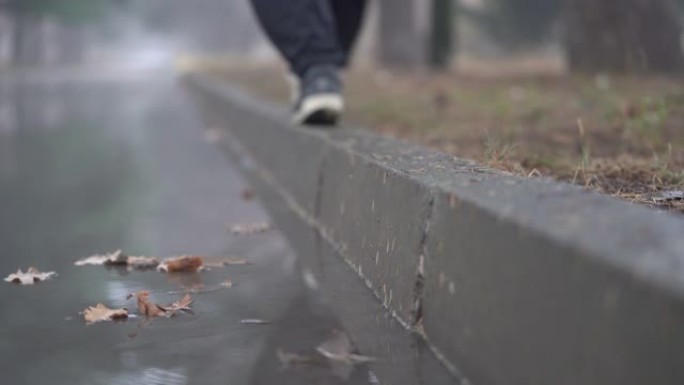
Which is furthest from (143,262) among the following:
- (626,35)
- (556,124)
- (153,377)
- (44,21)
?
(44,21)

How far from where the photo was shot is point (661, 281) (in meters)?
1.79

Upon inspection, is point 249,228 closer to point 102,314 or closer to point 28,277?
point 28,277

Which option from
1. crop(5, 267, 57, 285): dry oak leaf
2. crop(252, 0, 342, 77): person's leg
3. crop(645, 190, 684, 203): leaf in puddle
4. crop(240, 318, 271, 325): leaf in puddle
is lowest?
crop(5, 267, 57, 285): dry oak leaf

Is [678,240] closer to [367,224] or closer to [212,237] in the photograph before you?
[367,224]

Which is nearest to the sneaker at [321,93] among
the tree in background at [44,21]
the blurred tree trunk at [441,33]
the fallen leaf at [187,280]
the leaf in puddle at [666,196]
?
the fallen leaf at [187,280]

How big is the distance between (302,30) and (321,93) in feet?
1.00

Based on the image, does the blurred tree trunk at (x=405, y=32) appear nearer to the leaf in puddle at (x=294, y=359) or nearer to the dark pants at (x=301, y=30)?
the dark pants at (x=301, y=30)

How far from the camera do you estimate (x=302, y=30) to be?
5.63m

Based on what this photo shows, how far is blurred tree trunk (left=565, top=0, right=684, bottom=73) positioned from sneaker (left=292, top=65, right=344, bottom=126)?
6.10 meters

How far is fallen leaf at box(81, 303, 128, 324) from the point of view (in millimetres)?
3408

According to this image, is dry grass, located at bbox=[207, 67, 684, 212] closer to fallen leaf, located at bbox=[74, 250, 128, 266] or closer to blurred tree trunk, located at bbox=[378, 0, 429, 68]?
fallen leaf, located at bbox=[74, 250, 128, 266]

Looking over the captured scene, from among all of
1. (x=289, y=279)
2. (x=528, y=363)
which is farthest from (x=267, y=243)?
(x=528, y=363)

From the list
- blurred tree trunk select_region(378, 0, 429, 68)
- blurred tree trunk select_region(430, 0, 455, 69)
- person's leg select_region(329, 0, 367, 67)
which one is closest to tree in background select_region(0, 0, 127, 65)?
blurred tree trunk select_region(378, 0, 429, 68)

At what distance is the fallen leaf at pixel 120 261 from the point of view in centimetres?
434
